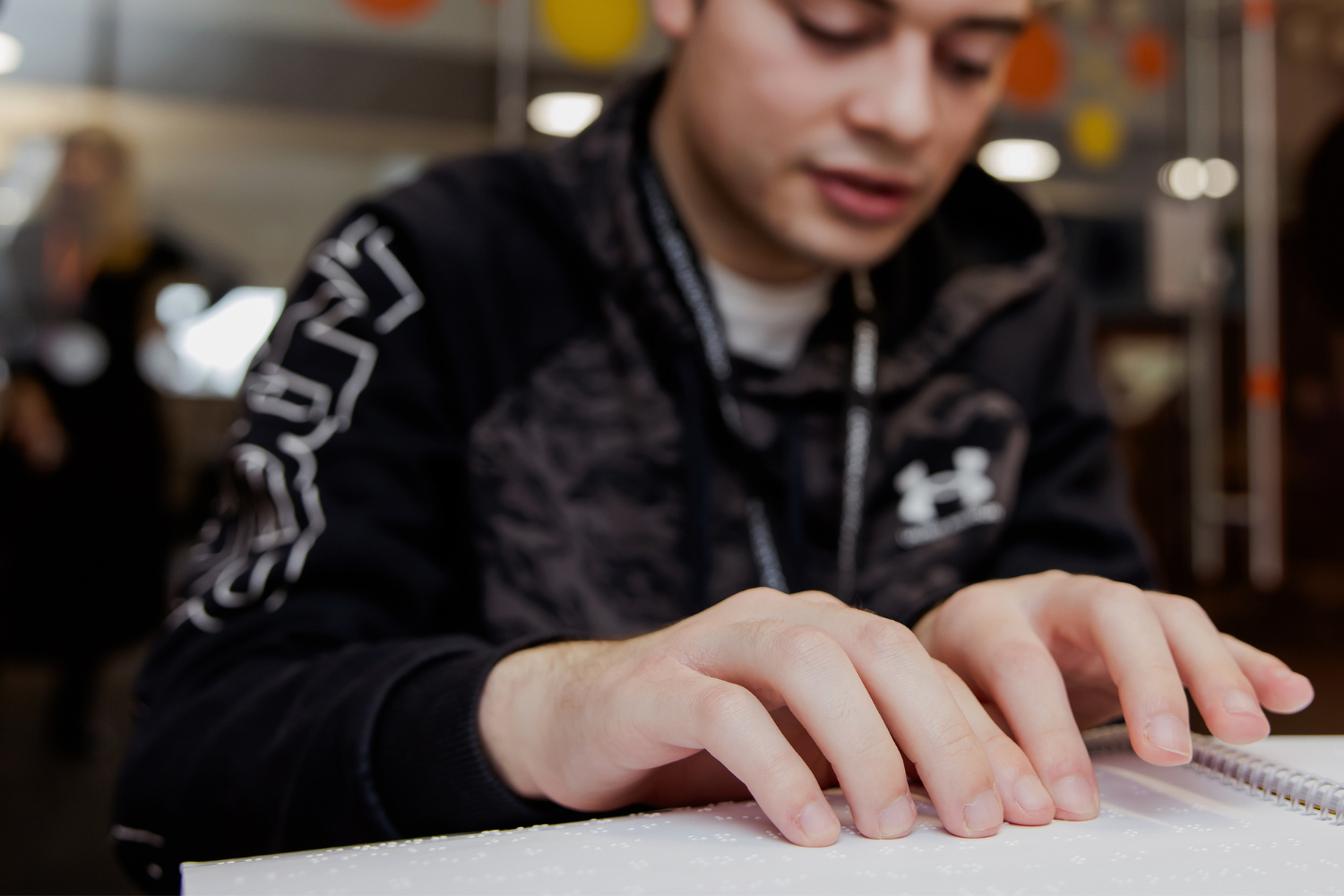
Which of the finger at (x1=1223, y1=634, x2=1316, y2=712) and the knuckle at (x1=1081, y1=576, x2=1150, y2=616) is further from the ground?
the knuckle at (x1=1081, y1=576, x2=1150, y2=616)

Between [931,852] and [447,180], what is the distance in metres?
0.75

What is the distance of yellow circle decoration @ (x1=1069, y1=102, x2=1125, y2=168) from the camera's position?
9.73ft

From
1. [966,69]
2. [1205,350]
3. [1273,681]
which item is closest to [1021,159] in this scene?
[1205,350]

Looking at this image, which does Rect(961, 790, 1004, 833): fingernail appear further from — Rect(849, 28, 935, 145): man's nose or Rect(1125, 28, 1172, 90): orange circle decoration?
Rect(1125, 28, 1172, 90): orange circle decoration

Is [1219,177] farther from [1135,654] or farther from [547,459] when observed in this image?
[1135,654]

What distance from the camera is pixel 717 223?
39.7 inches

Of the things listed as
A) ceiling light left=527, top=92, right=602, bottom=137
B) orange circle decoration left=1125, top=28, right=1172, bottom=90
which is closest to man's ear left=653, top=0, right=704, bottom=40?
ceiling light left=527, top=92, right=602, bottom=137

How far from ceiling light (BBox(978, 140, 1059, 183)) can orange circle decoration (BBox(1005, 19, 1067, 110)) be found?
0.34 feet

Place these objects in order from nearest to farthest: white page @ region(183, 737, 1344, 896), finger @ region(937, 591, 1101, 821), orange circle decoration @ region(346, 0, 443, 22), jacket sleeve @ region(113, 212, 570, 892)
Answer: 1. white page @ region(183, 737, 1344, 896)
2. finger @ region(937, 591, 1101, 821)
3. jacket sleeve @ region(113, 212, 570, 892)
4. orange circle decoration @ region(346, 0, 443, 22)

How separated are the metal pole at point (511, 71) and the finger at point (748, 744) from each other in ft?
7.02

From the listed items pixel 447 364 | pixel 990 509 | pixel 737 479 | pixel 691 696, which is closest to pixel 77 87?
pixel 447 364

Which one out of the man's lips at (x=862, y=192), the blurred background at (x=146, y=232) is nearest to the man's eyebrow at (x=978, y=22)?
the man's lips at (x=862, y=192)

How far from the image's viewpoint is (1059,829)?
388 millimetres

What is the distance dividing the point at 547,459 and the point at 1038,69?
251 cm
